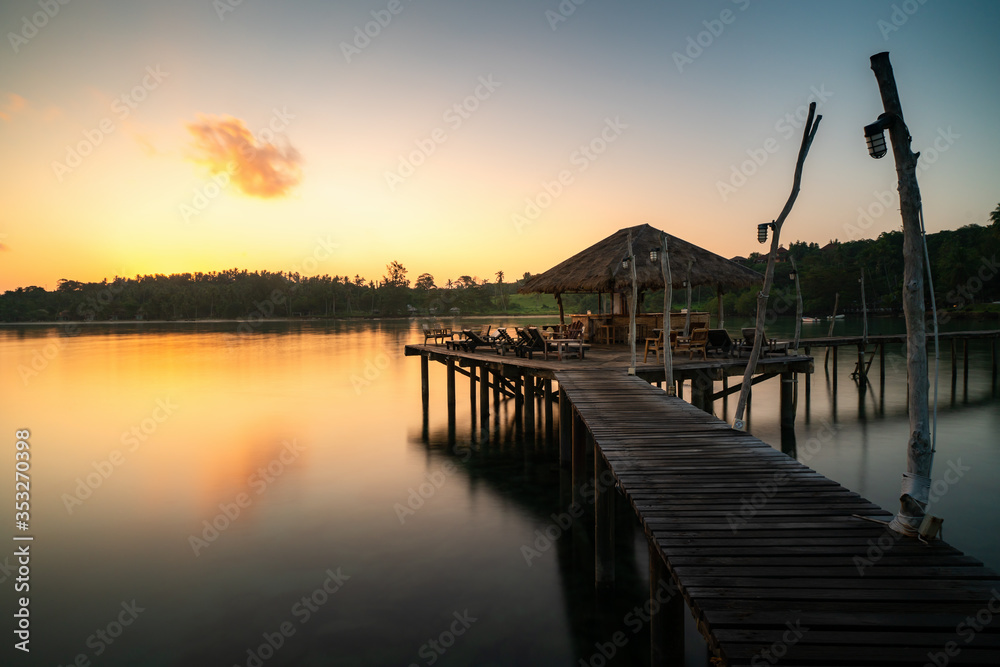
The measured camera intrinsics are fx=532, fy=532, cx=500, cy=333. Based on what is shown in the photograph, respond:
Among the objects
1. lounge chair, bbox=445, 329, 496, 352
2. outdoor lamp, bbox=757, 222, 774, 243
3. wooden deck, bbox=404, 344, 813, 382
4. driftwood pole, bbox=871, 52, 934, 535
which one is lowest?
wooden deck, bbox=404, 344, 813, 382

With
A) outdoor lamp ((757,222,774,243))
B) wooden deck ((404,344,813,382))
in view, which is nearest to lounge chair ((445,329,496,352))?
wooden deck ((404,344,813,382))

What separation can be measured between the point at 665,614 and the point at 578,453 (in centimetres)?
478

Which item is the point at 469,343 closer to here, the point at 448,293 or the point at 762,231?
the point at 762,231

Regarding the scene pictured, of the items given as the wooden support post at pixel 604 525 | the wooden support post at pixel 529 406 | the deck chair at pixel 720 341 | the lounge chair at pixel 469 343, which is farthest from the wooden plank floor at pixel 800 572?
the lounge chair at pixel 469 343

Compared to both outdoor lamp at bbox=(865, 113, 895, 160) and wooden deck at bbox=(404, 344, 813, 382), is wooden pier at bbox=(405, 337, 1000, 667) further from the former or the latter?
wooden deck at bbox=(404, 344, 813, 382)

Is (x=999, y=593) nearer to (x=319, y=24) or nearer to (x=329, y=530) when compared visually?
(x=329, y=530)

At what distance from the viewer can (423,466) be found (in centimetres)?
1253

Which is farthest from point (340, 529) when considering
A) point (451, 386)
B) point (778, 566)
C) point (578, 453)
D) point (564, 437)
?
point (451, 386)

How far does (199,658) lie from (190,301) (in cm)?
12223

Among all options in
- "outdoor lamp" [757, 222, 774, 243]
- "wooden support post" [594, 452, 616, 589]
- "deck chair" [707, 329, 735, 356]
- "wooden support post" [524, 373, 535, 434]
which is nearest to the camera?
"wooden support post" [594, 452, 616, 589]

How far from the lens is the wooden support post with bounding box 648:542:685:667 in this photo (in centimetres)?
381

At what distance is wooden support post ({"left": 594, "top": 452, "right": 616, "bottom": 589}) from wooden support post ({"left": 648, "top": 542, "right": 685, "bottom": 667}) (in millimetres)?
2149

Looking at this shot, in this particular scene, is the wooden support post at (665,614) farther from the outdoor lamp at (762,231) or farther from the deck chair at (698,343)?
the deck chair at (698,343)

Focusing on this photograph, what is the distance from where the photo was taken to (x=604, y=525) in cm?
623
